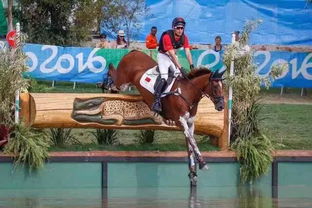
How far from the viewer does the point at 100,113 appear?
676 inches

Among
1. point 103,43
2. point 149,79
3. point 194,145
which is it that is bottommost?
point 194,145

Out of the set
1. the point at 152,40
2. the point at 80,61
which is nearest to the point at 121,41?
the point at 152,40

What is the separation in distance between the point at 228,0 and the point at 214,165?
15.5 metres

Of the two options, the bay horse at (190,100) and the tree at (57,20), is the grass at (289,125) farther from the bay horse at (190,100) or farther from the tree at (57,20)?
the tree at (57,20)

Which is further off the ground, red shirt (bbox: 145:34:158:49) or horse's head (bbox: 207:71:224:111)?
red shirt (bbox: 145:34:158:49)

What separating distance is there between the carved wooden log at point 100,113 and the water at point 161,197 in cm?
116

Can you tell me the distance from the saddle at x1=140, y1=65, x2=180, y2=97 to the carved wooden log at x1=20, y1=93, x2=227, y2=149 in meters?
0.34

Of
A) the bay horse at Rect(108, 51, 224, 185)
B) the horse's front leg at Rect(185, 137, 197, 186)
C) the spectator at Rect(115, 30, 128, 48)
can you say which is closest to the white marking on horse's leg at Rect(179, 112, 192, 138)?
the bay horse at Rect(108, 51, 224, 185)

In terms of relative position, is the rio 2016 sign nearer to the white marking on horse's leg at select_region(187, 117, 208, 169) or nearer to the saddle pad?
the saddle pad

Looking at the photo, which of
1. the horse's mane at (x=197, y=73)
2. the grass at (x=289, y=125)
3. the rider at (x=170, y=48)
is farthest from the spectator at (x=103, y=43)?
the horse's mane at (x=197, y=73)

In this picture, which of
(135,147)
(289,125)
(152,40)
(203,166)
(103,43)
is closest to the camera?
(203,166)

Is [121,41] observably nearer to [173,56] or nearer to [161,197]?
[173,56]

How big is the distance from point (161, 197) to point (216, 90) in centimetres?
222

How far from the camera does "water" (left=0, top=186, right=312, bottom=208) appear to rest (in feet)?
48.0
